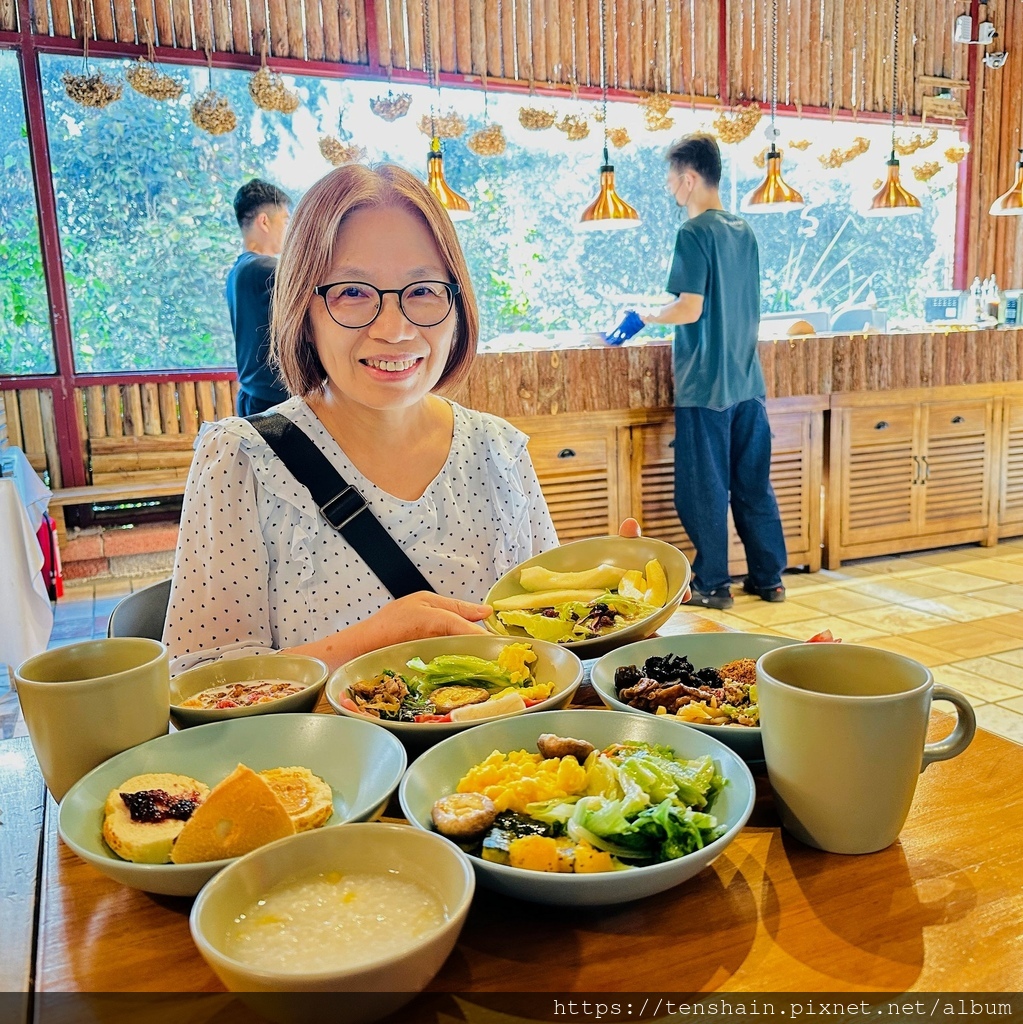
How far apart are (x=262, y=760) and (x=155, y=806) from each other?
15cm

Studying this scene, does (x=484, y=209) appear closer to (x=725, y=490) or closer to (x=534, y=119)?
(x=534, y=119)

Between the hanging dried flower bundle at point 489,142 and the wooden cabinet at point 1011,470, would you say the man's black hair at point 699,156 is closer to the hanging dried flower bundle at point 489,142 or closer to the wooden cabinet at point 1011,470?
the hanging dried flower bundle at point 489,142

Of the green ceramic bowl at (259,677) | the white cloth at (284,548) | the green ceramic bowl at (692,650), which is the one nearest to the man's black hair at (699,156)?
the white cloth at (284,548)

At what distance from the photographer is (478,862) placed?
2.25 ft

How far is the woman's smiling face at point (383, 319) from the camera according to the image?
1.59 meters

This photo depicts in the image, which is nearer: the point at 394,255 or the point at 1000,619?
the point at 394,255

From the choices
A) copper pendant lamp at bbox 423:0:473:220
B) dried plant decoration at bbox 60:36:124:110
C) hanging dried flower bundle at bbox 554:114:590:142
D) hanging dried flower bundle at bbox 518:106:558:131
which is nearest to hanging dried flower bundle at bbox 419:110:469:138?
copper pendant lamp at bbox 423:0:473:220

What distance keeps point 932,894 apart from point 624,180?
251 inches

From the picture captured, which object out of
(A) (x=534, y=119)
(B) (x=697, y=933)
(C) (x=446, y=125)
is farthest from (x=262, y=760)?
(A) (x=534, y=119)

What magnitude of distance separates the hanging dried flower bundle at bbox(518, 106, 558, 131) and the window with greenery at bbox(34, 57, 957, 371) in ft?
1.75

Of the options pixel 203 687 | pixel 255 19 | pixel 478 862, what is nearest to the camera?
pixel 478 862

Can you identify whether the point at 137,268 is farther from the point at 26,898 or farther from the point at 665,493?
the point at 26,898

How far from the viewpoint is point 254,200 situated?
416 cm

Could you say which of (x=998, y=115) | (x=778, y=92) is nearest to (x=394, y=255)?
(x=778, y=92)
